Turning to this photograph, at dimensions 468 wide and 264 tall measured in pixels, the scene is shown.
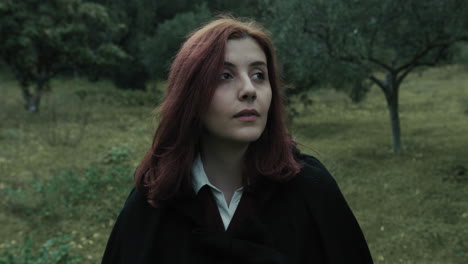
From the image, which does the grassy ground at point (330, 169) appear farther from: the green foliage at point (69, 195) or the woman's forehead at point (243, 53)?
the woman's forehead at point (243, 53)

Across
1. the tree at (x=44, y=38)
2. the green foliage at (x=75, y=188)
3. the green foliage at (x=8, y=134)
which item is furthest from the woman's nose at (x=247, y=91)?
the tree at (x=44, y=38)

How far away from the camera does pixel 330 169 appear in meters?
10.9

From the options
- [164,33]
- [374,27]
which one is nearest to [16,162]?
[374,27]

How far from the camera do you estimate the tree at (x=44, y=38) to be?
1703cm

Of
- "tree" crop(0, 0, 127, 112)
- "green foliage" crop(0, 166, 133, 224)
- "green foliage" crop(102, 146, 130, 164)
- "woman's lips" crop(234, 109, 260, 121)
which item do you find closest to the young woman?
"woman's lips" crop(234, 109, 260, 121)

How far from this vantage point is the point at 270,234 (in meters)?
2.06

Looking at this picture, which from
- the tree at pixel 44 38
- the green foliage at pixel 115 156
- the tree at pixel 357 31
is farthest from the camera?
the tree at pixel 44 38

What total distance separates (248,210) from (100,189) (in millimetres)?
7249

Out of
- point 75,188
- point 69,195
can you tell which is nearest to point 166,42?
point 75,188

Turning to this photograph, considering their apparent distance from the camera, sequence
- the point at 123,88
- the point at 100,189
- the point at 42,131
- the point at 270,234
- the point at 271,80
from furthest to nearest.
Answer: the point at 123,88 < the point at 42,131 < the point at 100,189 < the point at 271,80 < the point at 270,234

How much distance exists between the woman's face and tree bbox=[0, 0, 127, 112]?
1618 centimetres

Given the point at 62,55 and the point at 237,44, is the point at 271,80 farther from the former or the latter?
the point at 62,55

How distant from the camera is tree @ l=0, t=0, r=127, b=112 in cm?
1703

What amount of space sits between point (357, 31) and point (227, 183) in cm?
975
